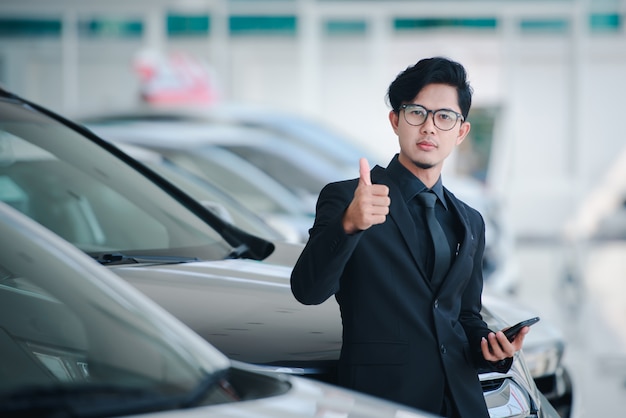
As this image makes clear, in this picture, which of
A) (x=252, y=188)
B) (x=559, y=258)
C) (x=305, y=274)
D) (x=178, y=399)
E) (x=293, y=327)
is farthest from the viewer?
(x=559, y=258)

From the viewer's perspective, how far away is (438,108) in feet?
8.32

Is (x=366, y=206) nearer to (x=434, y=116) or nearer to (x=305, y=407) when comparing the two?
(x=434, y=116)

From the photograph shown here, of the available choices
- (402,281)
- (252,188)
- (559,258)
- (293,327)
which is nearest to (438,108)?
(402,281)

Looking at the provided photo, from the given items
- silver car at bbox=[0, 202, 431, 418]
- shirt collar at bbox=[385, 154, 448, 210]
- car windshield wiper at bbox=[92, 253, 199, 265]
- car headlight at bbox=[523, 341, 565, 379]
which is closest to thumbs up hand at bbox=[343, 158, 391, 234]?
shirt collar at bbox=[385, 154, 448, 210]

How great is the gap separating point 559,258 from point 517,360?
984 cm

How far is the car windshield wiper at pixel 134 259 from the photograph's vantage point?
126 inches

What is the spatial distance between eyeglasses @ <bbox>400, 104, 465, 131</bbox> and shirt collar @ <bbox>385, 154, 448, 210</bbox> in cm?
12

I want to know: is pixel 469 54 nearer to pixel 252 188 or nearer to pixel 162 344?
pixel 252 188

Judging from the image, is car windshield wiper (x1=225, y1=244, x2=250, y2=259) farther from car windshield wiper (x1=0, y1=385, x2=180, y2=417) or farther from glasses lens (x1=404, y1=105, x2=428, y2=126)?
car windshield wiper (x1=0, y1=385, x2=180, y2=417)

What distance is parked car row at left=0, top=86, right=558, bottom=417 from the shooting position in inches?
104

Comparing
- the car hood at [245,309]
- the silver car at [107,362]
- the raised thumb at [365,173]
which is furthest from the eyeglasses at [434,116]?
the silver car at [107,362]

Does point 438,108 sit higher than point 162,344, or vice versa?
point 438,108

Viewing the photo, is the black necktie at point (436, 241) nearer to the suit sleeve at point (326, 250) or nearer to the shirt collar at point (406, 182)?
the shirt collar at point (406, 182)

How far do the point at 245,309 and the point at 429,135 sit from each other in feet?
2.36
